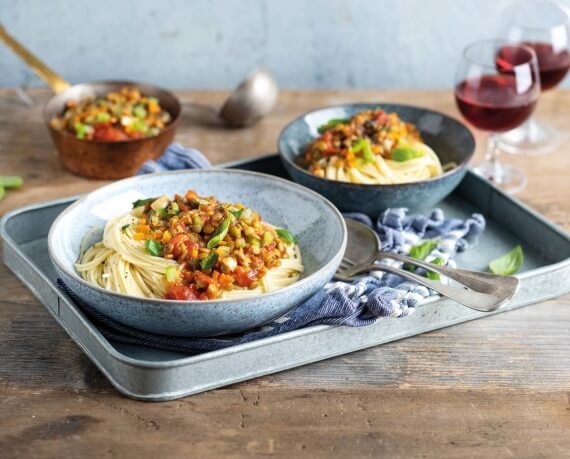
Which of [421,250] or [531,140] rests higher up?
[421,250]

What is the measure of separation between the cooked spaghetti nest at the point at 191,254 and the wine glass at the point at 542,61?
166 centimetres

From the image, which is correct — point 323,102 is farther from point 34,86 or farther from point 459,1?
point 34,86

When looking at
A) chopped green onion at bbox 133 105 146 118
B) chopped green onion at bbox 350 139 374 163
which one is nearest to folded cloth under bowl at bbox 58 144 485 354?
chopped green onion at bbox 350 139 374 163

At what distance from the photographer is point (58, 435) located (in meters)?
2.05

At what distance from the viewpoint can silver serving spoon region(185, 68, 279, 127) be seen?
3883 millimetres

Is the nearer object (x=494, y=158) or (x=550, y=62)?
(x=494, y=158)

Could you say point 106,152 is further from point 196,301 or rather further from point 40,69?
point 196,301

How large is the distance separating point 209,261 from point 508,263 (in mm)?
1002

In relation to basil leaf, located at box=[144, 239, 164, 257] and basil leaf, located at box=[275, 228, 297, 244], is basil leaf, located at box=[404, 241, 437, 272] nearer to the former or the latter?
basil leaf, located at box=[275, 228, 297, 244]

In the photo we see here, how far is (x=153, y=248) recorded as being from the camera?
2.43 meters

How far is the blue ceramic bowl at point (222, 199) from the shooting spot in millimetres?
2164

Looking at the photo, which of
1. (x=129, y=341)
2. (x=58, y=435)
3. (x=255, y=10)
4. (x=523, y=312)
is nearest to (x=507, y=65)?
(x=523, y=312)

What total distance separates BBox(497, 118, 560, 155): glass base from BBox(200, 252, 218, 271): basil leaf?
1.79m

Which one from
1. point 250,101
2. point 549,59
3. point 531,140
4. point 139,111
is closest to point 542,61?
point 549,59
